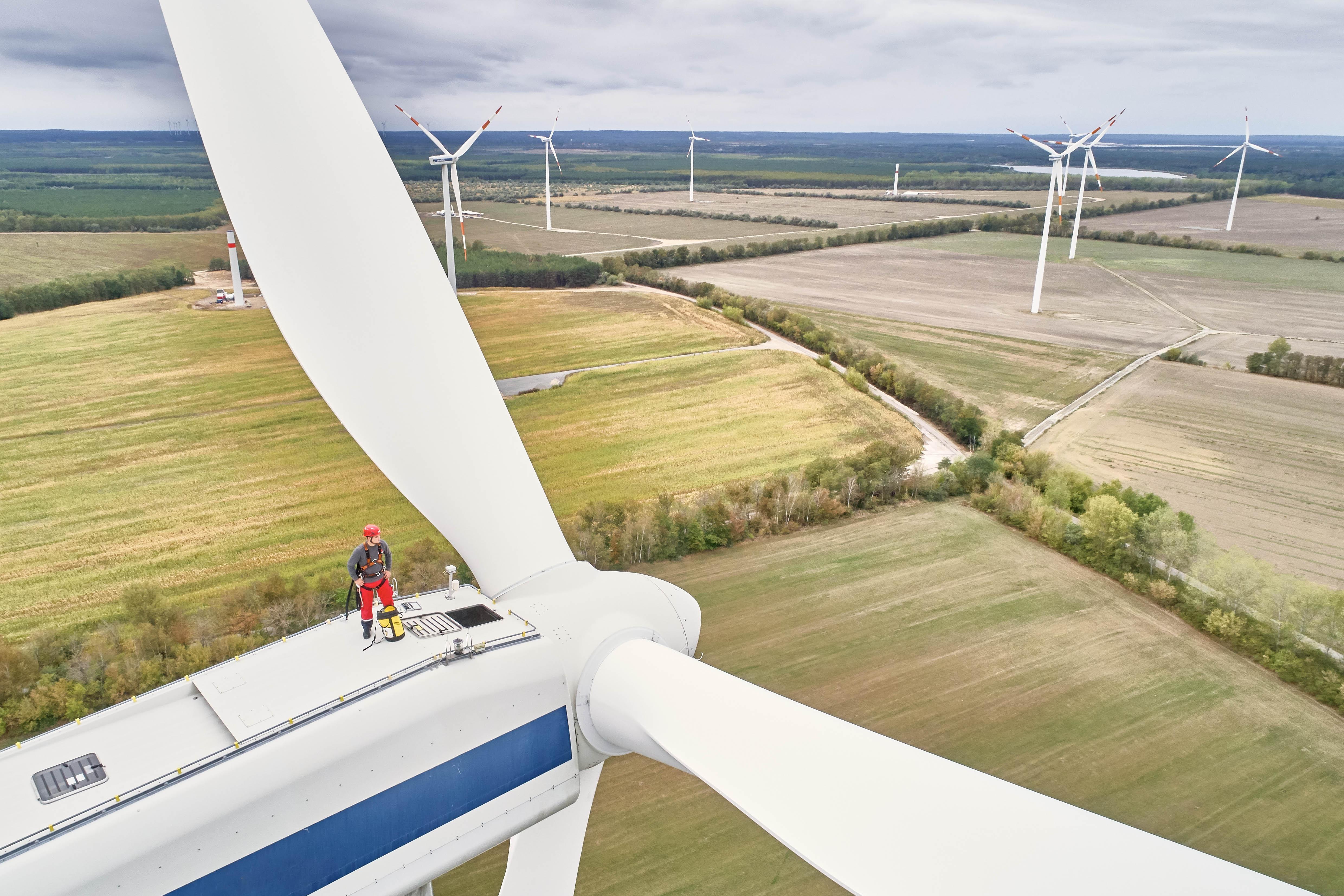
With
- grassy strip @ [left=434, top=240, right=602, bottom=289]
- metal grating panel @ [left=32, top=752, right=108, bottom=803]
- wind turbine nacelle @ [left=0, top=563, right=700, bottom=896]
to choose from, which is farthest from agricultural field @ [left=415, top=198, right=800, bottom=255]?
metal grating panel @ [left=32, top=752, right=108, bottom=803]

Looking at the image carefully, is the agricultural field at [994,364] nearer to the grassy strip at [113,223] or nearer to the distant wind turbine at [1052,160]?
the distant wind turbine at [1052,160]

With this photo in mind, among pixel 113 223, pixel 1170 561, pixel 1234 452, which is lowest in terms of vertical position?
pixel 1170 561

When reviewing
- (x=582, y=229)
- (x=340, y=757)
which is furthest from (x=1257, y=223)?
(x=340, y=757)

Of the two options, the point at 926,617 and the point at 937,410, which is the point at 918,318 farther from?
the point at 926,617

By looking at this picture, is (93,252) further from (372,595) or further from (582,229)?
(372,595)

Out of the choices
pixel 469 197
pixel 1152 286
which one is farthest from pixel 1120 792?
pixel 469 197
